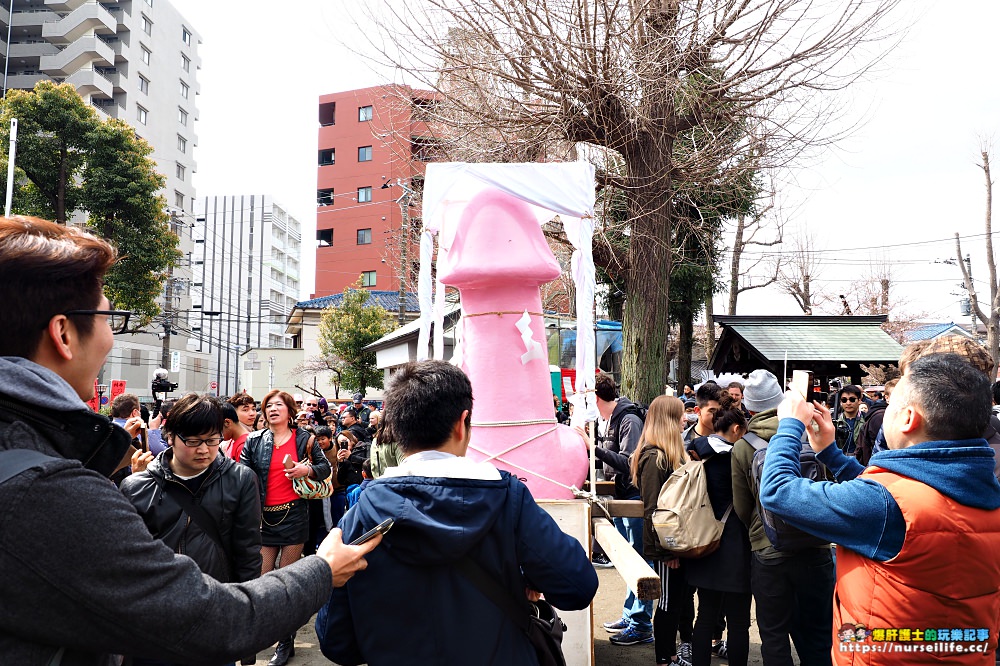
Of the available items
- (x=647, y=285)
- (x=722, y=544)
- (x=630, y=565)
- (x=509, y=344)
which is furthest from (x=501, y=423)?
(x=647, y=285)

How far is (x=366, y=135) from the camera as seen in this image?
42.4 metres

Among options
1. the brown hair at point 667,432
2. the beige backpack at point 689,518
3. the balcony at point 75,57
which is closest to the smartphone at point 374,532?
the beige backpack at point 689,518

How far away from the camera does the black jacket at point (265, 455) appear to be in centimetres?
534

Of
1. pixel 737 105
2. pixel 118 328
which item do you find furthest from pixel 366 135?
pixel 118 328

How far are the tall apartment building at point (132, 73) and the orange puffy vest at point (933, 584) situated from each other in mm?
35153

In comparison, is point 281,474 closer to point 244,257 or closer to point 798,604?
point 798,604

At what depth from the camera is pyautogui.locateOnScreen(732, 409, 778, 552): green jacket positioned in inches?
152

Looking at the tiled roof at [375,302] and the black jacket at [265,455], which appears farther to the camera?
the tiled roof at [375,302]

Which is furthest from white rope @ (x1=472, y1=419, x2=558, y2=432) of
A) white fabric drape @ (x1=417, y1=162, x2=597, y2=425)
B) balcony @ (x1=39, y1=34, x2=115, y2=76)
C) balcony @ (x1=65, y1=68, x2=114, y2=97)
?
balcony @ (x1=39, y1=34, x2=115, y2=76)

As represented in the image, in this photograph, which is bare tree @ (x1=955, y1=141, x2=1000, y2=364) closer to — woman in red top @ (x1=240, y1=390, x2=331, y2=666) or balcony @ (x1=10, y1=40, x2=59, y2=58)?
woman in red top @ (x1=240, y1=390, x2=331, y2=666)

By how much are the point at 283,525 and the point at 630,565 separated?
3.24 m

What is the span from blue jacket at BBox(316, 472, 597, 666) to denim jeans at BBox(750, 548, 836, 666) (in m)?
2.10

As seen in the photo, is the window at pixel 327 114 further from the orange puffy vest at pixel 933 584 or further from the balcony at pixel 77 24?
the orange puffy vest at pixel 933 584

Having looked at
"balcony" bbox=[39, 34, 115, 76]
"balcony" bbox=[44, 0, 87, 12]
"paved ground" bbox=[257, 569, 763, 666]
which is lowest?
"paved ground" bbox=[257, 569, 763, 666]
